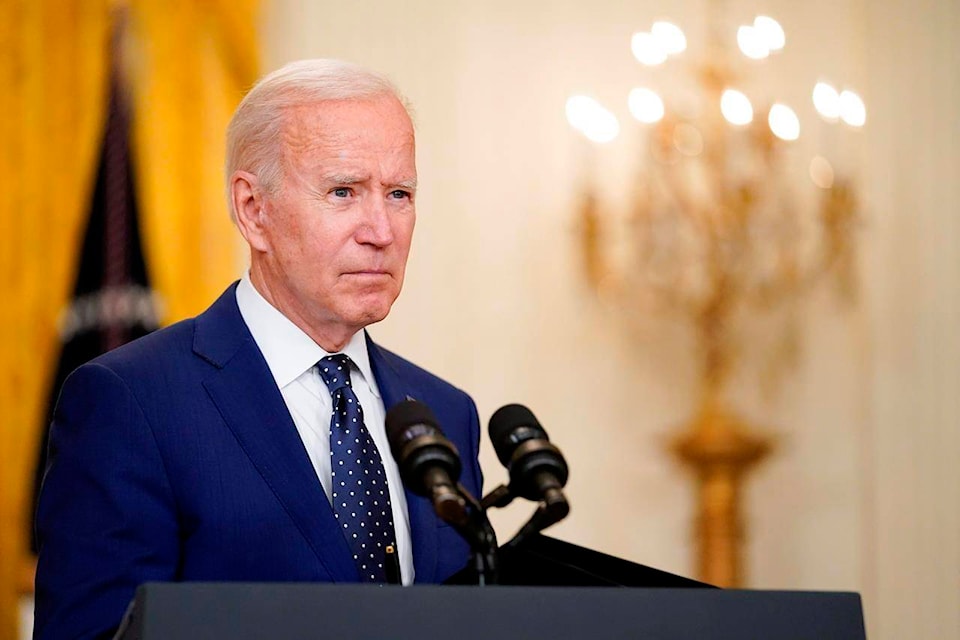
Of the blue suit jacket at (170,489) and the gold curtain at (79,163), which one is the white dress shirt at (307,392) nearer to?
the blue suit jacket at (170,489)

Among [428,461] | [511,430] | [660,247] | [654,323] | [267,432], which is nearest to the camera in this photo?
[428,461]

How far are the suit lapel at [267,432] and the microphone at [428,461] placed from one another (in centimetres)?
43

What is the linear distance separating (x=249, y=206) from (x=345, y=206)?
232 mm

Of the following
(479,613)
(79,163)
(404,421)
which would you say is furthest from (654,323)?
(479,613)

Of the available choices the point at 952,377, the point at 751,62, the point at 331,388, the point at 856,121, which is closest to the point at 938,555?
the point at 952,377

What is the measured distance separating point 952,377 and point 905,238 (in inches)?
23.8

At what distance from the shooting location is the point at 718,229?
17.1 feet

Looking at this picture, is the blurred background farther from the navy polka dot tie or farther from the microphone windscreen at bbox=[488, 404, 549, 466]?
the microphone windscreen at bbox=[488, 404, 549, 466]

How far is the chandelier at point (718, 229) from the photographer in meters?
5.20

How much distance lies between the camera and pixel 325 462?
2242mm

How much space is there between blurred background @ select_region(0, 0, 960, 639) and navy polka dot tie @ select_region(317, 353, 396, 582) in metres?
3.07

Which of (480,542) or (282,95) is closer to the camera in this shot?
(480,542)

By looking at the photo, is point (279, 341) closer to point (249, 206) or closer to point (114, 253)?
point (249, 206)

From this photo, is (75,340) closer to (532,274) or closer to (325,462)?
(532,274)
